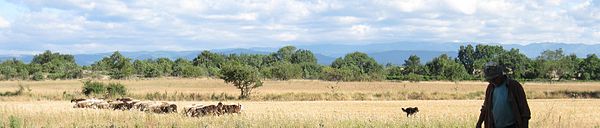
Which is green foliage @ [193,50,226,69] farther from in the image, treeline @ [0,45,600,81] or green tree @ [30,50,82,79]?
green tree @ [30,50,82,79]

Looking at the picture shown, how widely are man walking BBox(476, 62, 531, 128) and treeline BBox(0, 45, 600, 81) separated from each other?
48.0 m

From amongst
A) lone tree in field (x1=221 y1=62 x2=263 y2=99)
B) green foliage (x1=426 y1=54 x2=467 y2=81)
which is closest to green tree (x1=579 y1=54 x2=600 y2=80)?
green foliage (x1=426 y1=54 x2=467 y2=81)

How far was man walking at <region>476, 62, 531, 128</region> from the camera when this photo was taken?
28.1ft

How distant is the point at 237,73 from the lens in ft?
181

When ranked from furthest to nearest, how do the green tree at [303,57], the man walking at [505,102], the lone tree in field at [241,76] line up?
the green tree at [303,57]
the lone tree in field at [241,76]
the man walking at [505,102]

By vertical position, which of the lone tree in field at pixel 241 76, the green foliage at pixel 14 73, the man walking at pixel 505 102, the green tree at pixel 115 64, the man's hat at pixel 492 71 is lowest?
the green foliage at pixel 14 73

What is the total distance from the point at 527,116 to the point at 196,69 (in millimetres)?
118098

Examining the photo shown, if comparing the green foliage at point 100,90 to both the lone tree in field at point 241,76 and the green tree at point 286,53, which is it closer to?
the lone tree in field at point 241,76

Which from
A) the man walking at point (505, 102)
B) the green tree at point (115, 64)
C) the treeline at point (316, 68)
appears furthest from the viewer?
the green tree at point (115, 64)

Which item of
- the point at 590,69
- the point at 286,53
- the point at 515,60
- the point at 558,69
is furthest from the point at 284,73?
the point at 286,53

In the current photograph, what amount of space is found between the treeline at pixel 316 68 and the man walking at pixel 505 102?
48024 millimetres

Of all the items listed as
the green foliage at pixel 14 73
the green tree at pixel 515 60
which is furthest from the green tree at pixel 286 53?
the green foliage at pixel 14 73

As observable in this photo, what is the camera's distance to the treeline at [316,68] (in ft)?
373

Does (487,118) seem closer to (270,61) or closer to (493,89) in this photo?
(493,89)
